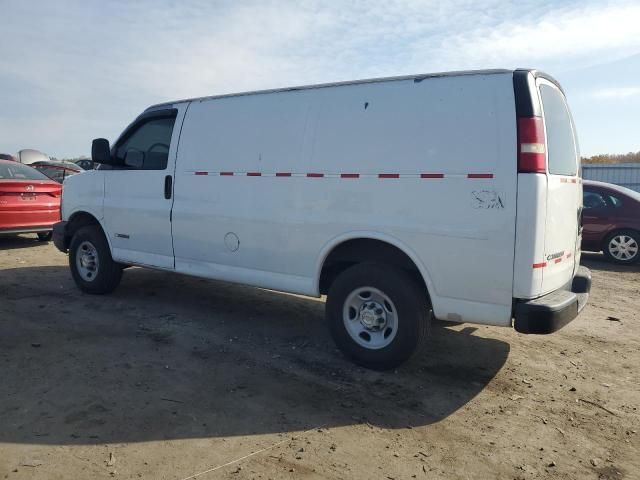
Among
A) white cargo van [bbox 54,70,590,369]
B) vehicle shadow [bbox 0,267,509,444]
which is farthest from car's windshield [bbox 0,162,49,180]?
white cargo van [bbox 54,70,590,369]

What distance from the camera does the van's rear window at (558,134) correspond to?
12.6 feet

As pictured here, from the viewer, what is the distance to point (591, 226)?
381 inches

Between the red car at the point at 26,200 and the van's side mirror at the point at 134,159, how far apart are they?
408cm

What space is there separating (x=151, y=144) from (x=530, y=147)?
162 inches

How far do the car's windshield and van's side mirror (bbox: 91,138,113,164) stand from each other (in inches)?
167

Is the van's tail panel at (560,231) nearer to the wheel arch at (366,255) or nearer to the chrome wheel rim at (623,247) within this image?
the wheel arch at (366,255)

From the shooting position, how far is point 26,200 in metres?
9.18

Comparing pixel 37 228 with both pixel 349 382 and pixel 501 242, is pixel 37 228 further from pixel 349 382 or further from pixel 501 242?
pixel 501 242

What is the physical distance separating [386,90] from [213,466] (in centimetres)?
301

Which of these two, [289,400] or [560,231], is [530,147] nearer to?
[560,231]

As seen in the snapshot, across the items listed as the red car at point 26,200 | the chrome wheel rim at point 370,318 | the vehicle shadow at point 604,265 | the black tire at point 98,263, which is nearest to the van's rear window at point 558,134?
the chrome wheel rim at point 370,318

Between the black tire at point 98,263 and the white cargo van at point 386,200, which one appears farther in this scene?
the black tire at point 98,263

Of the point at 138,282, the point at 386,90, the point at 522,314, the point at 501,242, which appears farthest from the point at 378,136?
the point at 138,282

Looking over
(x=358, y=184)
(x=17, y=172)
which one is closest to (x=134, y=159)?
(x=358, y=184)
